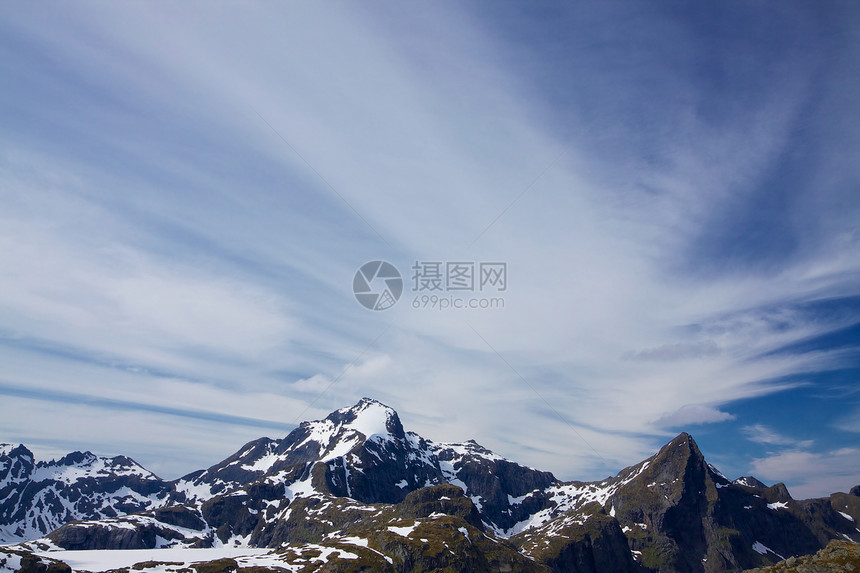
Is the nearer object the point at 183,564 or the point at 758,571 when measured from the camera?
the point at 758,571

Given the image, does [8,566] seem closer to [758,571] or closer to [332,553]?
[332,553]

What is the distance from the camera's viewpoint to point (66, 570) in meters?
171

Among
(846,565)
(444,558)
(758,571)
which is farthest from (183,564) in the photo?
(846,565)

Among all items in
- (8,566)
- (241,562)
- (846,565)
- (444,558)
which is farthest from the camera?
(444,558)

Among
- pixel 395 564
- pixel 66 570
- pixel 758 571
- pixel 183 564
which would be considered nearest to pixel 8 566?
pixel 66 570

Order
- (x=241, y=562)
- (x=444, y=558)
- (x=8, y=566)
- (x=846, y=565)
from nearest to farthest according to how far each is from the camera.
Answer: (x=846, y=565)
(x=8, y=566)
(x=241, y=562)
(x=444, y=558)

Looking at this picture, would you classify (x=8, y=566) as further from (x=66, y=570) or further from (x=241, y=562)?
(x=241, y=562)

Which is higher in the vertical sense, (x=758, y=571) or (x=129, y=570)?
(x=758, y=571)

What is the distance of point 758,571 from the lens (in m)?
92.5

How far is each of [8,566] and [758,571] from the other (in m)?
222

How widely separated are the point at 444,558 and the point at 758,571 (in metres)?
128

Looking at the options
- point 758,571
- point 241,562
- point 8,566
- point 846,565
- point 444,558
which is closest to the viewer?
point 846,565

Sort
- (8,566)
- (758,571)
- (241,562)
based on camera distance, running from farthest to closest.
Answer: (241,562)
(8,566)
(758,571)

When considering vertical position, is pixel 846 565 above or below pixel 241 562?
above
